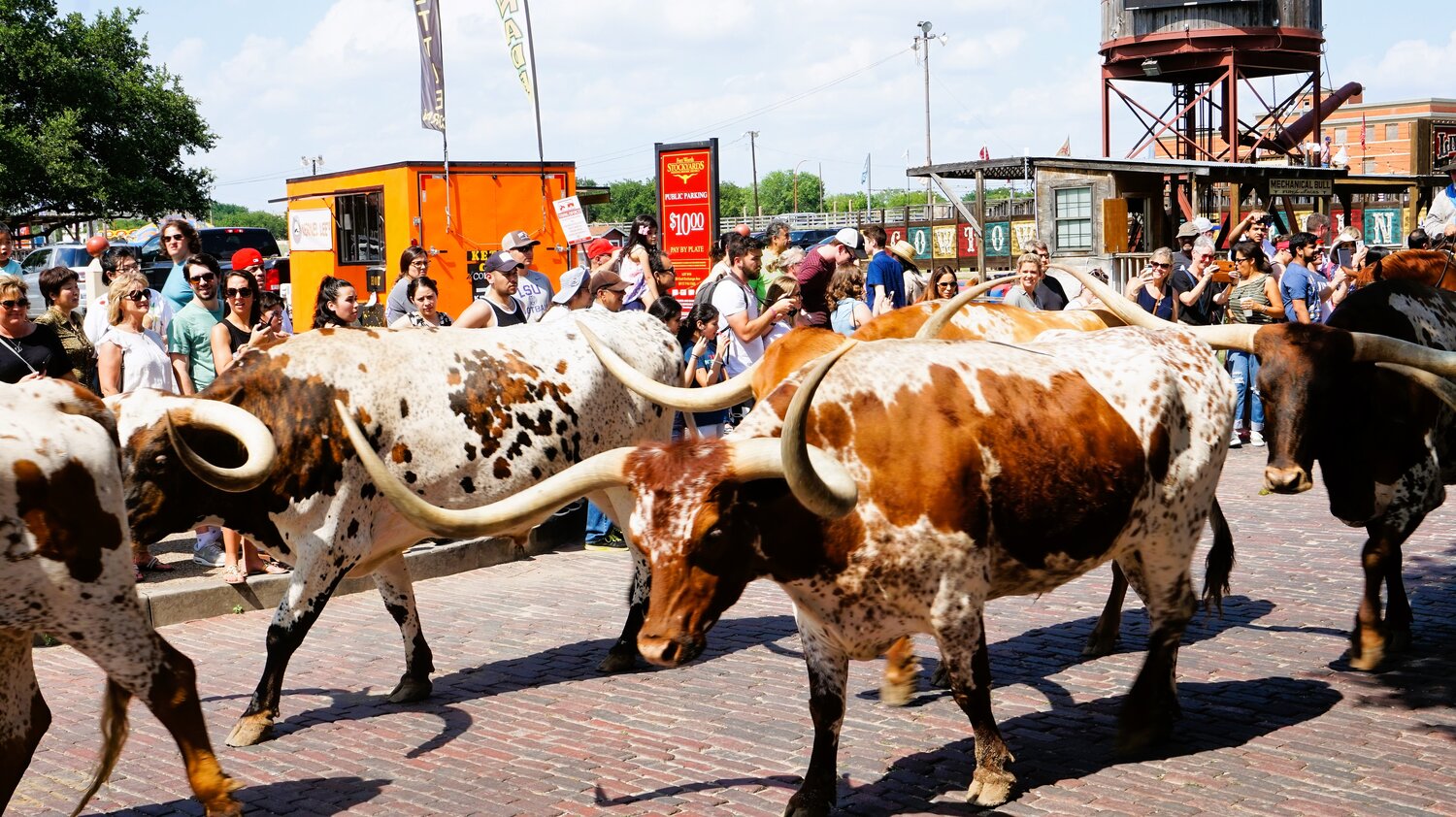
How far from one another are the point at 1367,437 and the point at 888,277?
6601 millimetres

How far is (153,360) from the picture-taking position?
28.9 feet

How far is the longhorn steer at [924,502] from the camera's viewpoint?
4574 millimetres

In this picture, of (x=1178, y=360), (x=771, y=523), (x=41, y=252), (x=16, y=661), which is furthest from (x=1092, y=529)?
(x=41, y=252)

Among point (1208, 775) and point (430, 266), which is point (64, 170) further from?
point (1208, 775)

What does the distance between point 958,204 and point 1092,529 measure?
16.6 metres

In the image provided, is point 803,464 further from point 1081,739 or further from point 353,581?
point 353,581

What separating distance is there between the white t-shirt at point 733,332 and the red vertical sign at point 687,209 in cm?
673

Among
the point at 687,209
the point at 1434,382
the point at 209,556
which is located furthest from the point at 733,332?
the point at 687,209

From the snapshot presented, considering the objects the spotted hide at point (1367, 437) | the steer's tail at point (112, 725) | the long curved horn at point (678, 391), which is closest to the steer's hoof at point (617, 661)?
the long curved horn at point (678, 391)

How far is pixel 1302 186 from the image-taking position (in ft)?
91.6

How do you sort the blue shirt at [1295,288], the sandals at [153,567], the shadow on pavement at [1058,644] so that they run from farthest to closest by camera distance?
the blue shirt at [1295,288], the sandals at [153,567], the shadow on pavement at [1058,644]

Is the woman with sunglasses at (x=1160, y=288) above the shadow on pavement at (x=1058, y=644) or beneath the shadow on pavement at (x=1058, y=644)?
above

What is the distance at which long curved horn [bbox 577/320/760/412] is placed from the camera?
5.59 metres

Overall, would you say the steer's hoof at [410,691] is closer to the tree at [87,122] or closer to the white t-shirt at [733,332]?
the white t-shirt at [733,332]
